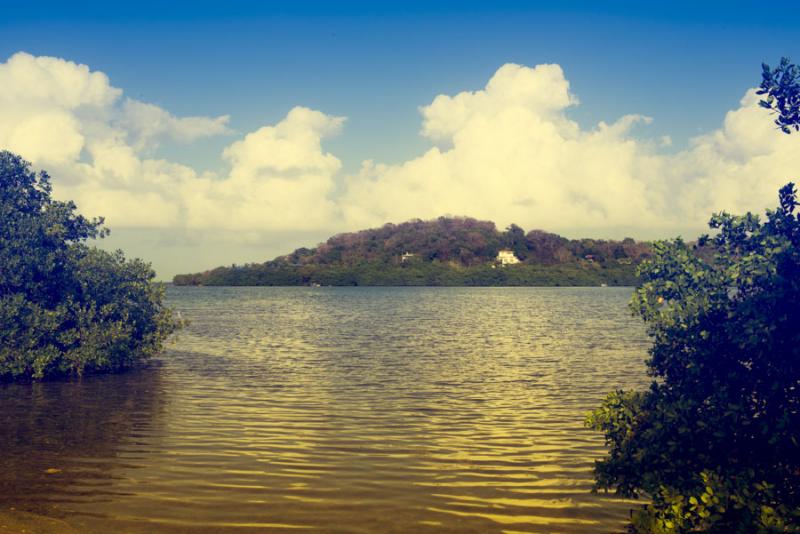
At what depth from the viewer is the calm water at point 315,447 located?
14.5 meters

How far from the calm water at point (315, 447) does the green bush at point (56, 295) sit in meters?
1.66

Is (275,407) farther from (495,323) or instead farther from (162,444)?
(495,323)

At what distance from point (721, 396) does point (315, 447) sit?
1203 centimetres

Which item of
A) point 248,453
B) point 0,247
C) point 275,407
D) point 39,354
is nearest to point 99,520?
point 248,453

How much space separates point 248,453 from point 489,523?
820 cm

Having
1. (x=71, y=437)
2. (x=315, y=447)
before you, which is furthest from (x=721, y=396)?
(x=71, y=437)

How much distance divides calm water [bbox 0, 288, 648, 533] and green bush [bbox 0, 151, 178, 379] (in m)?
A: 1.66

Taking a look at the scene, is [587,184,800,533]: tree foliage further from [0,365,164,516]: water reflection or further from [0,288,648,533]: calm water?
[0,365,164,516]: water reflection

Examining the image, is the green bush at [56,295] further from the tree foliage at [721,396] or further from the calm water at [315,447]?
the tree foliage at [721,396]

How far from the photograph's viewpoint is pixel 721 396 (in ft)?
40.3

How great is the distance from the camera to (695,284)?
48.6ft

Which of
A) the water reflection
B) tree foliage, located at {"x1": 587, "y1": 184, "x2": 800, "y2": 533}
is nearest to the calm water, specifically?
the water reflection

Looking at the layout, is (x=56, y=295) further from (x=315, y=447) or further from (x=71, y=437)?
(x=315, y=447)

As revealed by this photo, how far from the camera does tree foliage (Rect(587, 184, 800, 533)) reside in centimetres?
1114
